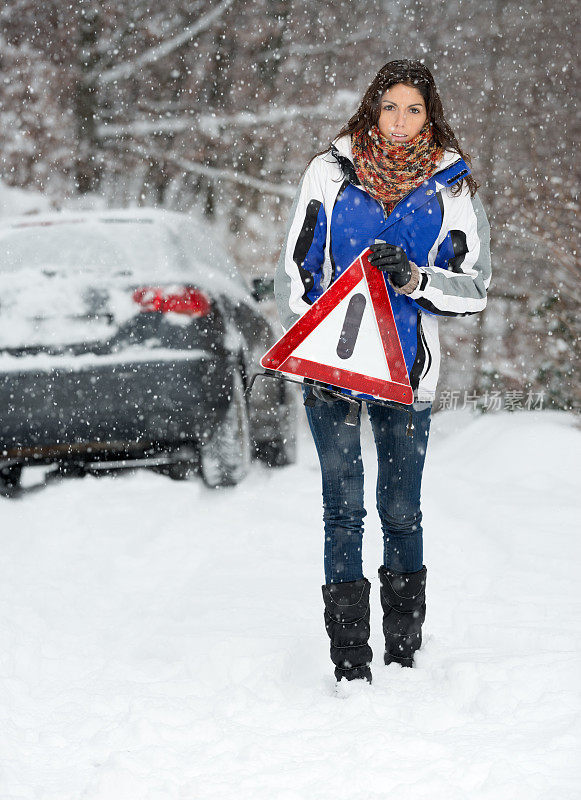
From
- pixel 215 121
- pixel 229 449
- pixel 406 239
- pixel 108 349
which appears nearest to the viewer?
pixel 406 239

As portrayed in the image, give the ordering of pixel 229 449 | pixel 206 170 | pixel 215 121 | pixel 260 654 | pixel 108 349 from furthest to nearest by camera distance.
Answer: pixel 206 170
pixel 215 121
pixel 229 449
pixel 108 349
pixel 260 654

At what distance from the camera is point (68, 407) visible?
466 cm

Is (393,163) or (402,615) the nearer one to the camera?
(393,163)

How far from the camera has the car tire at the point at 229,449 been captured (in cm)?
512

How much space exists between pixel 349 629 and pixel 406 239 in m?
1.14

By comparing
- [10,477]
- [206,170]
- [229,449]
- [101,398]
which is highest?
[206,170]

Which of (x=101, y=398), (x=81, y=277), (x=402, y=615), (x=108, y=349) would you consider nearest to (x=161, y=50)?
(x=81, y=277)

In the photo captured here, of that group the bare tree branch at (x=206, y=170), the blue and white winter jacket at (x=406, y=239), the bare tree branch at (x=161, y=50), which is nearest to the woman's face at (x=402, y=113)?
the blue and white winter jacket at (x=406, y=239)

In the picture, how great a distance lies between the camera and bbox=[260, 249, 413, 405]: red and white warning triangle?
2.58 m

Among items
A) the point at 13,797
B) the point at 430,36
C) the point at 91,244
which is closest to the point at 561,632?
the point at 13,797

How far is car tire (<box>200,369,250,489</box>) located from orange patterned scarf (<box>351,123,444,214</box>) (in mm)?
2608

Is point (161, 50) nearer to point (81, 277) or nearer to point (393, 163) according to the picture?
point (81, 277)

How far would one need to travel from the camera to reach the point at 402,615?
9.31 feet

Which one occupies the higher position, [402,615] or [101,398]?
[101,398]
